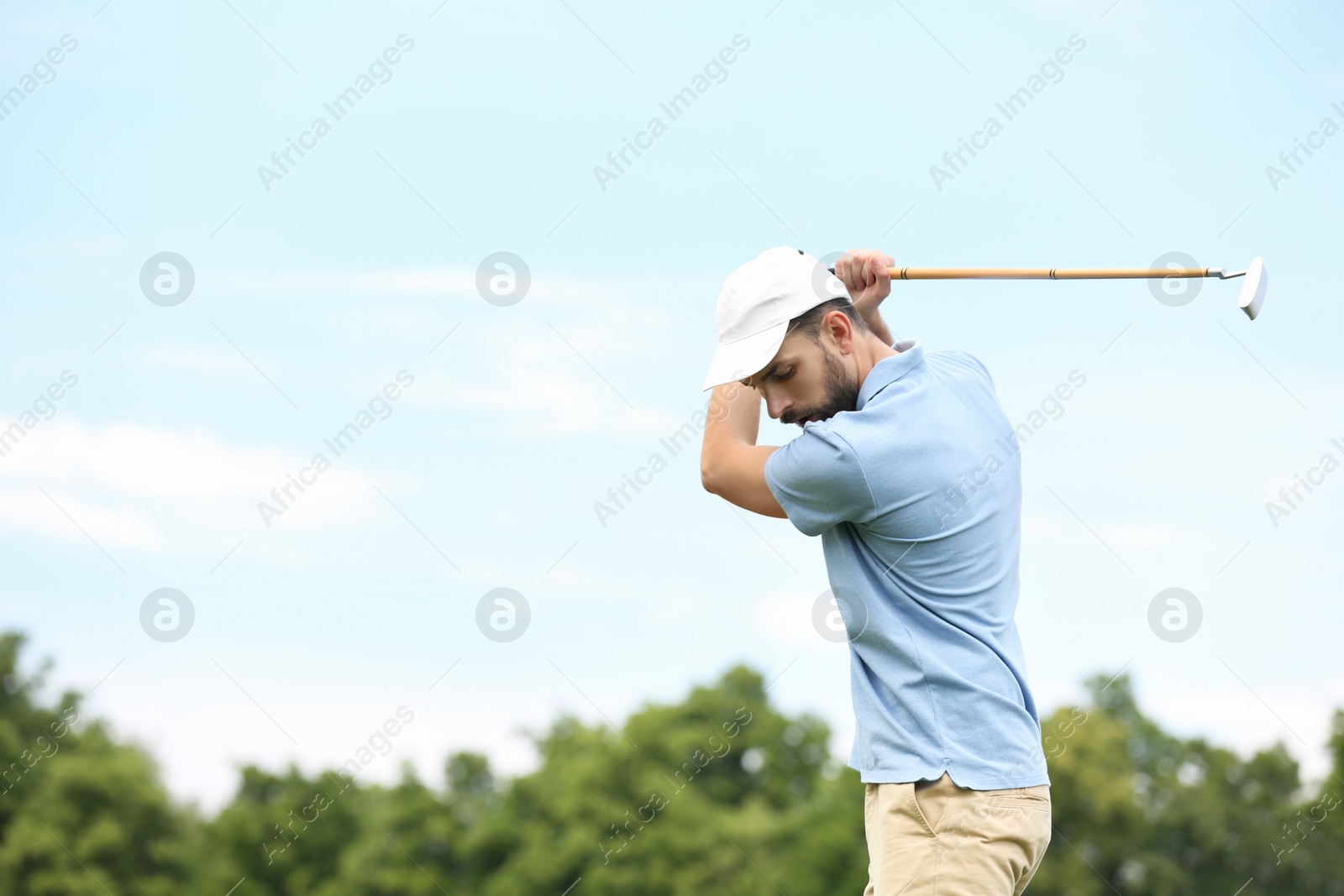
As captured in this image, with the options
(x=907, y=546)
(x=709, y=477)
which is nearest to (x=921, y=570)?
(x=907, y=546)

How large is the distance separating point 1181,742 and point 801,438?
2150 inches

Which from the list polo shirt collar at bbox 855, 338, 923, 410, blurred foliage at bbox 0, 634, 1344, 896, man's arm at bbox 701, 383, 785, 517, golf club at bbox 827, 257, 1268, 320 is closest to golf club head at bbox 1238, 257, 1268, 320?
golf club at bbox 827, 257, 1268, 320

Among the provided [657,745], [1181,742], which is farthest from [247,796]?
[1181,742]

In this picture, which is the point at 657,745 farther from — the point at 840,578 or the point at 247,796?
the point at 840,578

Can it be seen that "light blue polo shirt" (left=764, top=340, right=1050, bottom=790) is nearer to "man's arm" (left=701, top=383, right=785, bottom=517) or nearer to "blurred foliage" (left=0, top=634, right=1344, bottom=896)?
"man's arm" (left=701, top=383, right=785, bottom=517)

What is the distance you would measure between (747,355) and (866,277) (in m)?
0.69

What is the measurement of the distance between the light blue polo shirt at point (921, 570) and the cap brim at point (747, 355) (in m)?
0.27

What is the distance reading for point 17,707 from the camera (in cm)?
5600

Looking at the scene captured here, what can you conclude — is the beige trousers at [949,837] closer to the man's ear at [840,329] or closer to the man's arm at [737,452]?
the man's arm at [737,452]

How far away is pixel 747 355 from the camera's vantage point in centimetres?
439

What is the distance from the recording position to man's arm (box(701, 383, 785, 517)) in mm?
4555

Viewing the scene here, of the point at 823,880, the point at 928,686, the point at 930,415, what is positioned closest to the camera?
the point at 928,686

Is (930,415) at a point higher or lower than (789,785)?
higher

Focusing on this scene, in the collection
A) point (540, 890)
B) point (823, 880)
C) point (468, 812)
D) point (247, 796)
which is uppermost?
point (247, 796)
